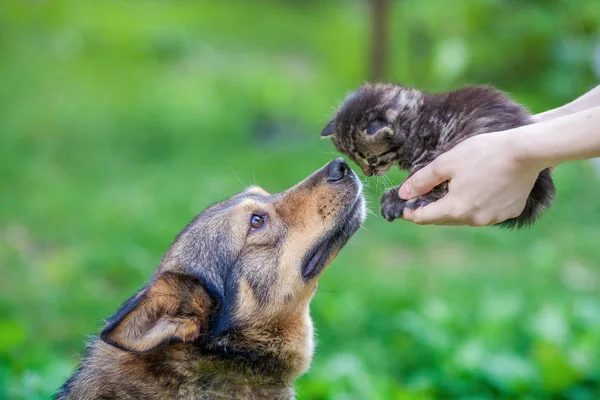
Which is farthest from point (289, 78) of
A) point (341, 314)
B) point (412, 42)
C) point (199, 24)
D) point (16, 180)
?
point (341, 314)

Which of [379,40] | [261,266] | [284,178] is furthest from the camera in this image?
[379,40]

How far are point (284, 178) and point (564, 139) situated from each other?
691cm

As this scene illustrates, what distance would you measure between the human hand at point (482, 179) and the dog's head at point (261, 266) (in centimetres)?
61

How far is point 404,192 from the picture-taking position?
412 cm

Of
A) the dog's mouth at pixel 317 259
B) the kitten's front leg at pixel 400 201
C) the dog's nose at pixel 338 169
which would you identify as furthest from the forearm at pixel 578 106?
the dog's mouth at pixel 317 259

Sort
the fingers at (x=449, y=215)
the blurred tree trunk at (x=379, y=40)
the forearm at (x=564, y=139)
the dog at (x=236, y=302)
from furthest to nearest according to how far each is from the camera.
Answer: the blurred tree trunk at (x=379, y=40) < the dog at (x=236, y=302) < the fingers at (x=449, y=215) < the forearm at (x=564, y=139)

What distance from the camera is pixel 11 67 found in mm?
13094

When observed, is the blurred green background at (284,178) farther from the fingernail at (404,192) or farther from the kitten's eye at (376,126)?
the fingernail at (404,192)

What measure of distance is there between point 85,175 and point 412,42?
6183 millimetres

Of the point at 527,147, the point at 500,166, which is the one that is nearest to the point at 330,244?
the point at 500,166

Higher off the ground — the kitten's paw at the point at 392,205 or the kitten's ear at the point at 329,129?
the kitten's ear at the point at 329,129

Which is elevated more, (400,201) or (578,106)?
(578,106)

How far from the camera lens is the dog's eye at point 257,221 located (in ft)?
14.7

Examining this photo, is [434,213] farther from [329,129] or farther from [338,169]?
[329,129]
